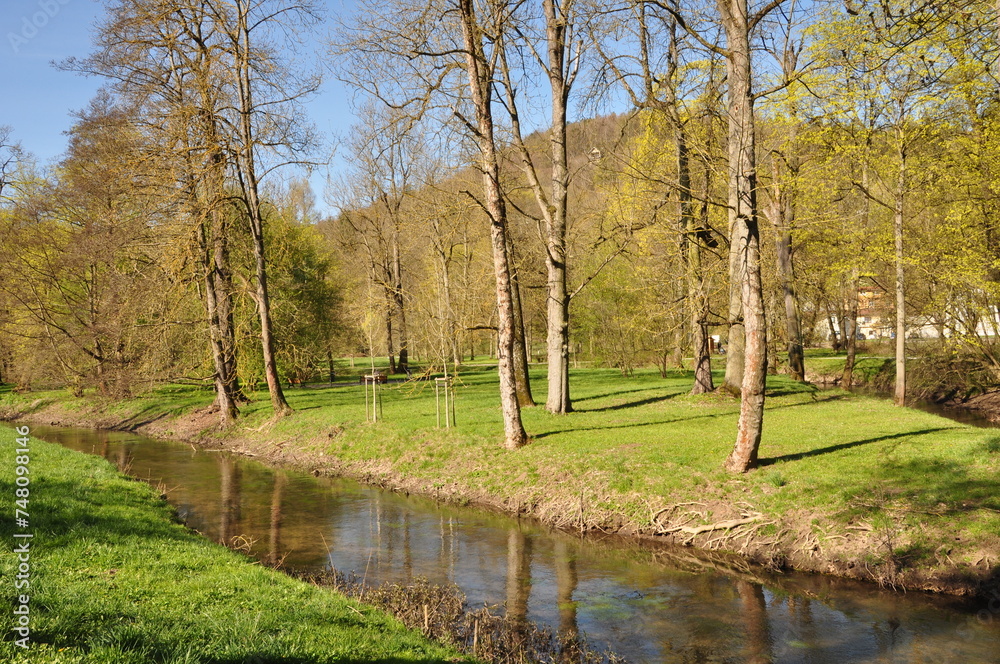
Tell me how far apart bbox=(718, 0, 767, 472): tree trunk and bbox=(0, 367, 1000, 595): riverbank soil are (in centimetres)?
110

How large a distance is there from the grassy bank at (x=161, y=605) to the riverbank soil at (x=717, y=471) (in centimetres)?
601

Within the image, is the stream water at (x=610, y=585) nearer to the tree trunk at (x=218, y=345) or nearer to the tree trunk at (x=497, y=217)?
the tree trunk at (x=497, y=217)

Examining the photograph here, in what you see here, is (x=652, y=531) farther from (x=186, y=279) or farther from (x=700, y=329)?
(x=186, y=279)

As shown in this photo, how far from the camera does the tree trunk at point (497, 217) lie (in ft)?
49.1

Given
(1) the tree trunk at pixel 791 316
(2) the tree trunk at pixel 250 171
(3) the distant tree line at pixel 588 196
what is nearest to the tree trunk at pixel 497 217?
(3) the distant tree line at pixel 588 196

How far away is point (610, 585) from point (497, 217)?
Answer: 8.38 m

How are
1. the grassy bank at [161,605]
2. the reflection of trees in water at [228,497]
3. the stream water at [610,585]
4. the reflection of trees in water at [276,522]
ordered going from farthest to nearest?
the reflection of trees in water at [228,497] → the reflection of trees in water at [276,522] → the stream water at [610,585] → the grassy bank at [161,605]

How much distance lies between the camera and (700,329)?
839 inches

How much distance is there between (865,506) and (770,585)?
2084mm

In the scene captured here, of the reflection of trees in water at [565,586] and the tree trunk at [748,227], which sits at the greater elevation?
the tree trunk at [748,227]

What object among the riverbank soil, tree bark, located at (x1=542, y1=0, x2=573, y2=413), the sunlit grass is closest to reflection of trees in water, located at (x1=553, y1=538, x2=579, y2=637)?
the riverbank soil

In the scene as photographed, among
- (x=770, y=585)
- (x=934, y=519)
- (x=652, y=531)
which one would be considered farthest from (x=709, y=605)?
(x=934, y=519)

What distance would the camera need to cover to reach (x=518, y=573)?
10211 millimetres

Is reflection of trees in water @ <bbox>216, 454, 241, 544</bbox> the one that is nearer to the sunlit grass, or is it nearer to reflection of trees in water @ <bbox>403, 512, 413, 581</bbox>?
the sunlit grass
